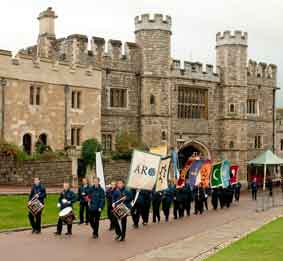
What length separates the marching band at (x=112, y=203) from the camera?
628 inches

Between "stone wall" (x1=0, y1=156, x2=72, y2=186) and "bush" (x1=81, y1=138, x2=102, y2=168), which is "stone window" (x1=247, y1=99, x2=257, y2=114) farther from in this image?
"stone wall" (x1=0, y1=156, x2=72, y2=186)

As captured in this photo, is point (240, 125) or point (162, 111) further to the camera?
point (240, 125)

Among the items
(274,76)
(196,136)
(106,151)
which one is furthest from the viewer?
(274,76)

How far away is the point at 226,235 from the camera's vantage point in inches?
663

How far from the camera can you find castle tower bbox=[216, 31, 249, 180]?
44031 millimetres

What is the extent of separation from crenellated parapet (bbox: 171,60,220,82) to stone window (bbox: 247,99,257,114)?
429cm

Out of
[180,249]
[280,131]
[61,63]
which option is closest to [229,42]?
[280,131]

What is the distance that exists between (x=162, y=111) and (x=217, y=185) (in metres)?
13.6

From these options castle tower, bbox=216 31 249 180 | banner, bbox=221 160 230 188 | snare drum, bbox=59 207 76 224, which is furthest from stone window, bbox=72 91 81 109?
snare drum, bbox=59 207 76 224

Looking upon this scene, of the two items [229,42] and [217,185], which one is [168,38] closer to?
[229,42]

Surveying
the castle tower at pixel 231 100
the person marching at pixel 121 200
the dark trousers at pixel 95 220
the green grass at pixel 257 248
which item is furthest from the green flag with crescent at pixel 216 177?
the castle tower at pixel 231 100

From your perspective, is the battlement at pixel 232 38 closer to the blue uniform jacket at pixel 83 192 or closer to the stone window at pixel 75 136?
the stone window at pixel 75 136

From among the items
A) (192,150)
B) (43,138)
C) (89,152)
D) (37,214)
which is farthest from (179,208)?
(192,150)

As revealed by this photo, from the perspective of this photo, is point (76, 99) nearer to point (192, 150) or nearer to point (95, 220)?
point (192, 150)
